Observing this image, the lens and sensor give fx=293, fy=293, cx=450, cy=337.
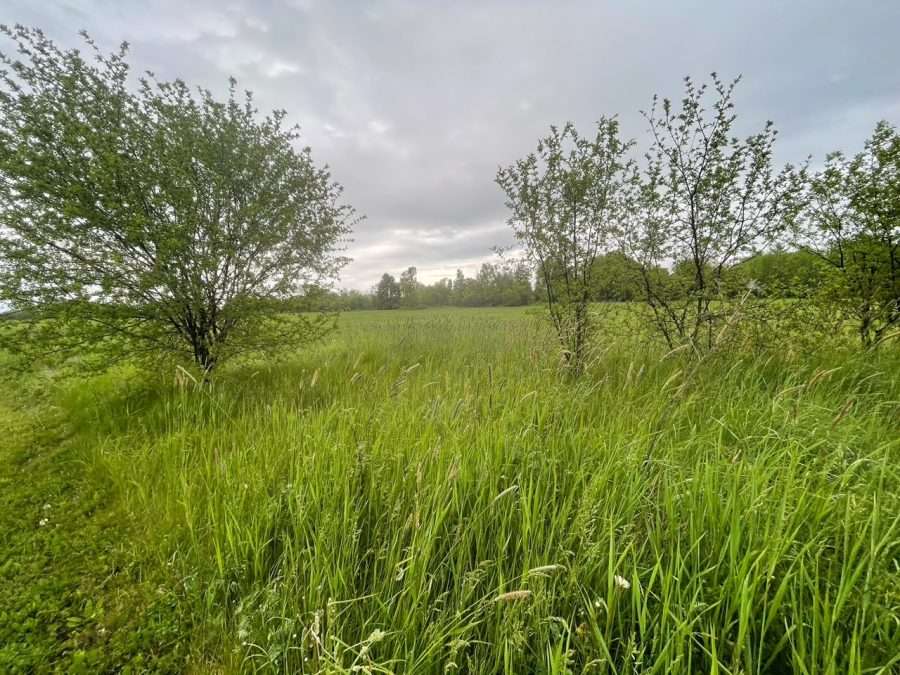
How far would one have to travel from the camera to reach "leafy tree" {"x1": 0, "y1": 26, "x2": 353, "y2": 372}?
3.77 meters

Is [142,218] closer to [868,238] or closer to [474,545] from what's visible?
[474,545]

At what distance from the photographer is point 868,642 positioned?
995mm

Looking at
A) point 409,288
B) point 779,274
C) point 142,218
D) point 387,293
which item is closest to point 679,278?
point 779,274

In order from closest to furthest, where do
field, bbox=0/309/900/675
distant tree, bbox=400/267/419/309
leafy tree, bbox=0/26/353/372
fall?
field, bbox=0/309/900/675, leafy tree, bbox=0/26/353/372, distant tree, bbox=400/267/419/309

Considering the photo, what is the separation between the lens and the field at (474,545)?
116cm

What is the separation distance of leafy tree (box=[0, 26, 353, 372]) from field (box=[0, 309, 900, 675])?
1.96 metres

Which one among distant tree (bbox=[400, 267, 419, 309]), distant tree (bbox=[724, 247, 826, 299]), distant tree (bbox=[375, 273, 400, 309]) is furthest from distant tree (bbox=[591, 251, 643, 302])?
distant tree (bbox=[400, 267, 419, 309])

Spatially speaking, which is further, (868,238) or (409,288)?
(409,288)

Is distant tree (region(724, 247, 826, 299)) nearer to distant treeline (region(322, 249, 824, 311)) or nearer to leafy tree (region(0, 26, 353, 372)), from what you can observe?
distant treeline (region(322, 249, 824, 311))

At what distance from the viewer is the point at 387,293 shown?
65625 millimetres

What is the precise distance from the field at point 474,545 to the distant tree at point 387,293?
193ft

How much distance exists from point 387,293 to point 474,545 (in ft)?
218

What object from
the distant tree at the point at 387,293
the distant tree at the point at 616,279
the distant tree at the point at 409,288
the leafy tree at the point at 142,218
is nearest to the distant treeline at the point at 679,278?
the distant tree at the point at 616,279

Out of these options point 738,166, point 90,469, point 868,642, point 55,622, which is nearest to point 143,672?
point 55,622
